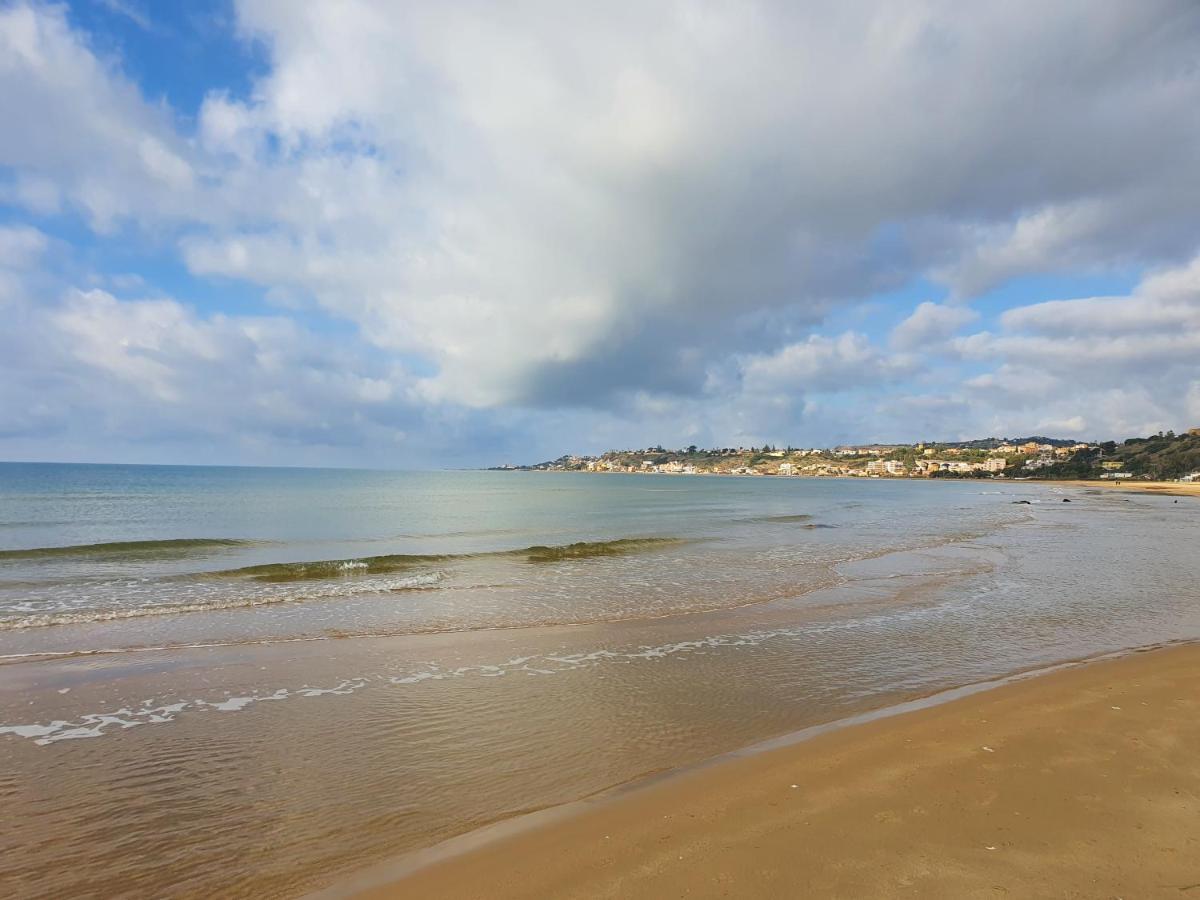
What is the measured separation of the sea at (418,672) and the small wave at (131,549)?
0.33 metres

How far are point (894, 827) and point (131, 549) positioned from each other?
3558 cm

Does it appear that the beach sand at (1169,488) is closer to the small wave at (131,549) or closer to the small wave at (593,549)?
the small wave at (593,549)

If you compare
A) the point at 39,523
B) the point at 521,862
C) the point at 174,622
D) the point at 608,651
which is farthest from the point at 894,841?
the point at 39,523

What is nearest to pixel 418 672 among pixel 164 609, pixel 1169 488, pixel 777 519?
pixel 164 609

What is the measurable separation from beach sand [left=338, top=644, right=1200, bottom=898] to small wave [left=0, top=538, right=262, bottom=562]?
100 ft

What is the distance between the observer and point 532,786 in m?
6.58

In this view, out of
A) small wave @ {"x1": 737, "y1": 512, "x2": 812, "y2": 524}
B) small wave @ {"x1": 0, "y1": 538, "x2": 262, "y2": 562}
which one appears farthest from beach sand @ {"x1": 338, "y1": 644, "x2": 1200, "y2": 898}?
small wave @ {"x1": 737, "y1": 512, "x2": 812, "y2": 524}

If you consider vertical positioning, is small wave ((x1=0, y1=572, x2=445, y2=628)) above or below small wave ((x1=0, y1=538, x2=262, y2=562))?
below

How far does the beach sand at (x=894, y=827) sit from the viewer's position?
4.57 metres

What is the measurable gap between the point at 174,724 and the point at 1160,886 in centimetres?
1118

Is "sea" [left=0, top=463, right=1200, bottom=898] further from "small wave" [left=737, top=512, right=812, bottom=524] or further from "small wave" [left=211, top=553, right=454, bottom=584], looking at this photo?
"small wave" [left=737, top=512, right=812, bottom=524]

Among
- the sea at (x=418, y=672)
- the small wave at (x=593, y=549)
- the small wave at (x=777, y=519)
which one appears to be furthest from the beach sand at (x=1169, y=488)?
the small wave at (x=593, y=549)

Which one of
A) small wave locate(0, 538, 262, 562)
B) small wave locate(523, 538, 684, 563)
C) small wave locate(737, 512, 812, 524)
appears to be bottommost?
small wave locate(737, 512, 812, 524)

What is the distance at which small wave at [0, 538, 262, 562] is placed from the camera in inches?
1083
